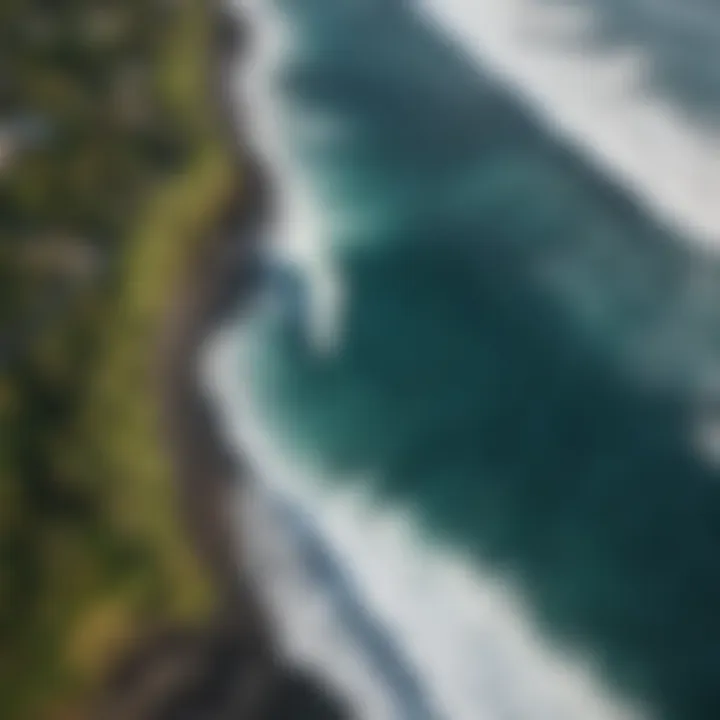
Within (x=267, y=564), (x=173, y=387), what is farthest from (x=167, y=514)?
(x=173, y=387)

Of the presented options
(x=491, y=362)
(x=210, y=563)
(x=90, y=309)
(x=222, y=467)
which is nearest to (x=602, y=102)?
(x=491, y=362)

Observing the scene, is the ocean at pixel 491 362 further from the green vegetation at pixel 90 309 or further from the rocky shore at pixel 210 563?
the green vegetation at pixel 90 309

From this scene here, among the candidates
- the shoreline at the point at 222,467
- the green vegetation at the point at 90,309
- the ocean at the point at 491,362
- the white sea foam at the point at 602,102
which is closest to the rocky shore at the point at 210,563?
the shoreline at the point at 222,467

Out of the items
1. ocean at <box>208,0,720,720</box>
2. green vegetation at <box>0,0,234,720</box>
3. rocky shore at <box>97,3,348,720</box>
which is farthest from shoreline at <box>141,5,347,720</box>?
ocean at <box>208,0,720,720</box>

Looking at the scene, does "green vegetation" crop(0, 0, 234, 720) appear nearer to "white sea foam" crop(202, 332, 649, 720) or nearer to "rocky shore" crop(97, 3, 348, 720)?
"rocky shore" crop(97, 3, 348, 720)

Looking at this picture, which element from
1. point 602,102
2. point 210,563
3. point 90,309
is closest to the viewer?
point 210,563

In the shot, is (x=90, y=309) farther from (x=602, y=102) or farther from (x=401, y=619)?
(x=602, y=102)
